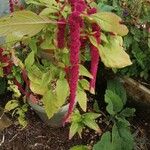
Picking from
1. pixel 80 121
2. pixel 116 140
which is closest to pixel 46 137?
pixel 80 121

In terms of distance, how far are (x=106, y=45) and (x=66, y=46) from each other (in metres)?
0.22

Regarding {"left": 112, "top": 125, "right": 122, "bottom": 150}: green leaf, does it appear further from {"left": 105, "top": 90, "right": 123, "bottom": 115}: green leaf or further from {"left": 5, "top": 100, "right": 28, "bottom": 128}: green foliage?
{"left": 5, "top": 100, "right": 28, "bottom": 128}: green foliage

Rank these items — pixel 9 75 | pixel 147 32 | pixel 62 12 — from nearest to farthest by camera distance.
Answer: pixel 62 12
pixel 9 75
pixel 147 32

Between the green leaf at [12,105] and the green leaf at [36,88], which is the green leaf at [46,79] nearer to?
the green leaf at [36,88]

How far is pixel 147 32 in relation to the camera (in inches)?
78.9

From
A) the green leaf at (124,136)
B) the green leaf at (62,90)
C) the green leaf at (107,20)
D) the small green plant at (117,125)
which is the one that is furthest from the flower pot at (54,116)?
the green leaf at (107,20)

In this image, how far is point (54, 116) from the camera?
1953 mm

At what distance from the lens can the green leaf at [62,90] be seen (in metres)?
1.44

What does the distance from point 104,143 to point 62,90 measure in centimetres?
59

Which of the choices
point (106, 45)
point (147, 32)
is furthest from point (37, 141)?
point (106, 45)

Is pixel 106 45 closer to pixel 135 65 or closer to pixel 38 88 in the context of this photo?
pixel 38 88

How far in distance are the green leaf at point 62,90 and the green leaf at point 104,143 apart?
0.54 metres

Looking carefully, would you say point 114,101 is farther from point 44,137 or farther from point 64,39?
point 64,39

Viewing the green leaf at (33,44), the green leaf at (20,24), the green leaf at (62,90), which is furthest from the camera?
the green leaf at (33,44)
